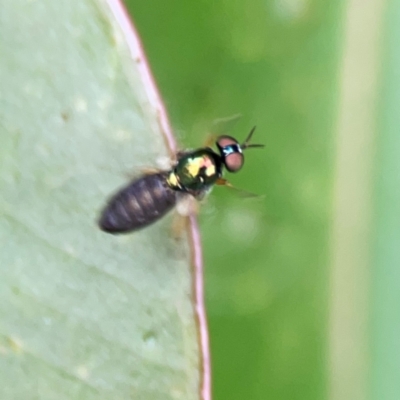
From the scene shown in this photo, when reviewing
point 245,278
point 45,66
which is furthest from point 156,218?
point 45,66

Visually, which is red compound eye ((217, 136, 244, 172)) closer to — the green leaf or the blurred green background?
the blurred green background

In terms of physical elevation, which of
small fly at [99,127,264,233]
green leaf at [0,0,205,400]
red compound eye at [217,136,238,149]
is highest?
red compound eye at [217,136,238,149]

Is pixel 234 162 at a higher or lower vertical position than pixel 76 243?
higher

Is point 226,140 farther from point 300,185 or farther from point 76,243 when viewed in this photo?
point 76,243

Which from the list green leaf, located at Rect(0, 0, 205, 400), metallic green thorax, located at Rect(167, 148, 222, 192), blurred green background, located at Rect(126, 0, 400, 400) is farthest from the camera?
metallic green thorax, located at Rect(167, 148, 222, 192)

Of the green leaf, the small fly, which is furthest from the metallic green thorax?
the green leaf

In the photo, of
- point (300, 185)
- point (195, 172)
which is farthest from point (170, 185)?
point (300, 185)
